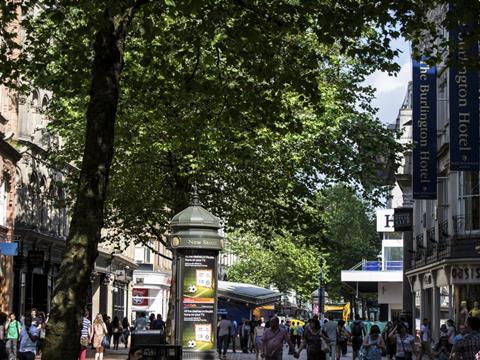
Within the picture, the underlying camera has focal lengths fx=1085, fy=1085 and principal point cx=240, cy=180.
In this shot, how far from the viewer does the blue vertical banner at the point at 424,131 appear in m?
35.7

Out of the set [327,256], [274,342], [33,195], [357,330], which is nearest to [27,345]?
[274,342]

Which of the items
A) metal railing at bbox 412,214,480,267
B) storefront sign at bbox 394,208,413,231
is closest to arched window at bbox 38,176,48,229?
storefront sign at bbox 394,208,413,231

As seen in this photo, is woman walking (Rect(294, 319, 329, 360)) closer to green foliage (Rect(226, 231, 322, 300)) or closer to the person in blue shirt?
the person in blue shirt

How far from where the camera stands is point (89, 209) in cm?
1427

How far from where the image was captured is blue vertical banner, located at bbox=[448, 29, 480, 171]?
30234mm

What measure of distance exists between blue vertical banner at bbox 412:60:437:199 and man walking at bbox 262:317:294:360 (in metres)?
15.5

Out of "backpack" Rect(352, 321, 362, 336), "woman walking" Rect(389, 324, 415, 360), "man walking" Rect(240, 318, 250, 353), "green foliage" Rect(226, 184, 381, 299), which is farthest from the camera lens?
"green foliage" Rect(226, 184, 381, 299)

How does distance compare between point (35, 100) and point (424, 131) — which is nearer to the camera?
point (424, 131)

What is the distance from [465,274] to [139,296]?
50234mm

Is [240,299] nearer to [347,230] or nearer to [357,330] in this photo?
[357,330]

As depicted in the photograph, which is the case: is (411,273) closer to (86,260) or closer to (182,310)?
(182,310)

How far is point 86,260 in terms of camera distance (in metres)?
14.1

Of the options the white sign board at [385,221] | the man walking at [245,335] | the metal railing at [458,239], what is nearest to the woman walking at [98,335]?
the metal railing at [458,239]

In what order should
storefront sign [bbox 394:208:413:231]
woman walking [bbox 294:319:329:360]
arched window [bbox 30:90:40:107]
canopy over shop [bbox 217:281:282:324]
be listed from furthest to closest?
canopy over shop [bbox 217:281:282:324] → storefront sign [bbox 394:208:413:231] → arched window [bbox 30:90:40:107] → woman walking [bbox 294:319:329:360]
